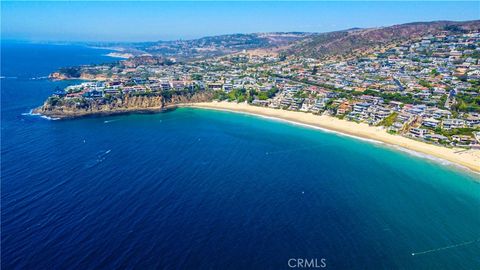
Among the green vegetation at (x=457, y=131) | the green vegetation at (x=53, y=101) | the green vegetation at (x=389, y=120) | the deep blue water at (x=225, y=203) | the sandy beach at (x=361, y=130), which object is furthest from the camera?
the green vegetation at (x=53, y=101)

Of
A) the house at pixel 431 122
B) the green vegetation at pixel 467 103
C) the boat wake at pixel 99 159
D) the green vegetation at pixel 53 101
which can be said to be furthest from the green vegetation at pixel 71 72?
the green vegetation at pixel 467 103

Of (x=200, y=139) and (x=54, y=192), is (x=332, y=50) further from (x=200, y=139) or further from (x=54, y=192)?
(x=54, y=192)

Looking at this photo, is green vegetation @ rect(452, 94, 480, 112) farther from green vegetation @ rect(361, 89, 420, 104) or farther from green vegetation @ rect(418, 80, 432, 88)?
green vegetation @ rect(418, 80, 432, 88)

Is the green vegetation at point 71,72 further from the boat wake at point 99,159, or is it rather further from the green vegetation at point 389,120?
the green vegetation at point 389,120

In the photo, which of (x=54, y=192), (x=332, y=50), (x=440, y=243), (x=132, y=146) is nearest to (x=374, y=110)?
(x=440, y=243)

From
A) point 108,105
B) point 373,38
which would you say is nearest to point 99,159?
point 108,105

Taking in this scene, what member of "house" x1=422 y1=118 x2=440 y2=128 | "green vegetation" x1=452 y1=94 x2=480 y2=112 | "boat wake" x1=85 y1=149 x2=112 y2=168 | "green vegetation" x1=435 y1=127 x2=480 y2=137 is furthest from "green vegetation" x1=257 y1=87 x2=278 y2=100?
"boat wake" x1=85 y1=149 x2=112 y2=168
